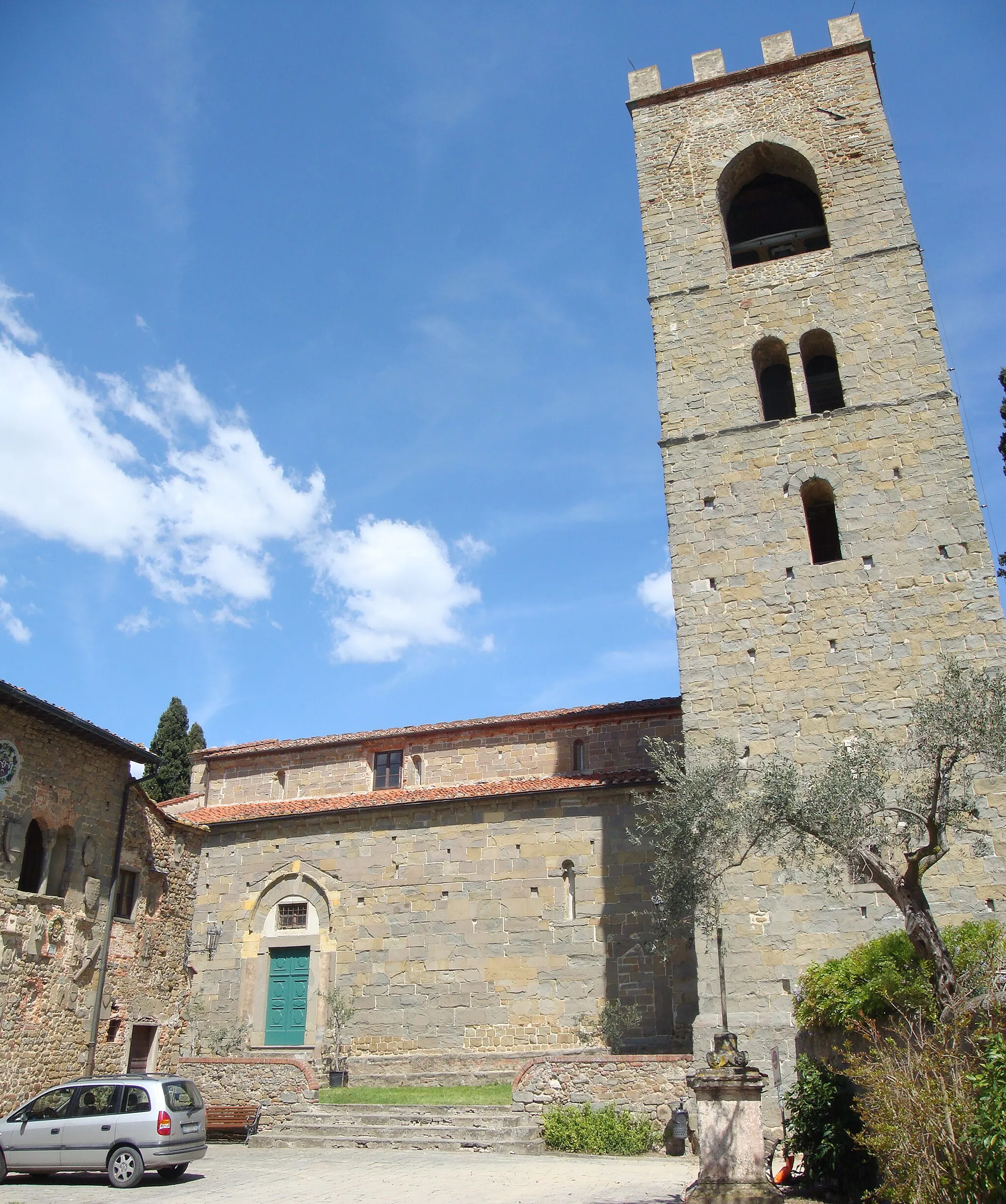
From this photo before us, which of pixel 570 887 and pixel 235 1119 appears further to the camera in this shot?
pixel 570 887

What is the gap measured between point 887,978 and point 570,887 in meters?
7.74

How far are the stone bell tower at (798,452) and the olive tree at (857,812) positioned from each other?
1906 millimetres

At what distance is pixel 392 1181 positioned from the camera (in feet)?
40.5

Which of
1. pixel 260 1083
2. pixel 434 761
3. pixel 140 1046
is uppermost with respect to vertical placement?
pixel 434 761

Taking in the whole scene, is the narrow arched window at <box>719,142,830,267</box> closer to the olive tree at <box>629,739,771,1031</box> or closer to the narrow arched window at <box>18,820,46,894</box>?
the olive tree at <box>629,739,771,1031</box>

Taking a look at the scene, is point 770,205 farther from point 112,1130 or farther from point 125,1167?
point 125,1167

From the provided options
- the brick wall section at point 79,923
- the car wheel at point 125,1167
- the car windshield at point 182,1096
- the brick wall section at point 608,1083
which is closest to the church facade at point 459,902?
the brick wall section at point 79,923

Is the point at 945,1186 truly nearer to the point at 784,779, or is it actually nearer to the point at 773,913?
the point at 784,779

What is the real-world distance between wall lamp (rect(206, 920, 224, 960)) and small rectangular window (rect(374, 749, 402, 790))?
4836 millimetres

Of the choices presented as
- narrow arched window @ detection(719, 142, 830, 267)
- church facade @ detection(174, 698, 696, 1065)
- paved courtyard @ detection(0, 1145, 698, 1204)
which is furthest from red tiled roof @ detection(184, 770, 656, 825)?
narrow arched window @ detection(719, 142, 830, 267)

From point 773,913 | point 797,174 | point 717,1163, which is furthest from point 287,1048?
point 797,174

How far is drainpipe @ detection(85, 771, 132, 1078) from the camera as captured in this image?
17.8 m

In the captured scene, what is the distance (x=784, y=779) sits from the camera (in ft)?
39.1

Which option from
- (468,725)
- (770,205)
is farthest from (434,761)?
(770,205)
